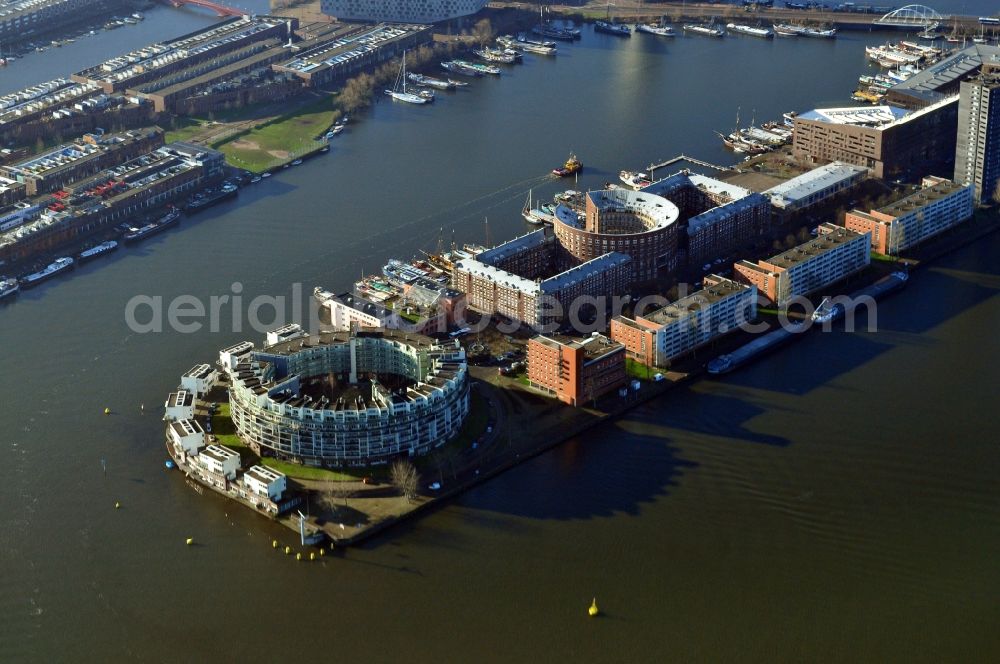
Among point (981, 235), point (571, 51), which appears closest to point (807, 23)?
point (571, 51)

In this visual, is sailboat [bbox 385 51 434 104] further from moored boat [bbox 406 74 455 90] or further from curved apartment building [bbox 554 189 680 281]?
curved apartment building [bbox 554 189 680 281]

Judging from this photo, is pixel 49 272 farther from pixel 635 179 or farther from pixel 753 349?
pixel 753 349

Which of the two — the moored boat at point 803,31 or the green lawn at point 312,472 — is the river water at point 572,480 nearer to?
the green lawn at point 312,472

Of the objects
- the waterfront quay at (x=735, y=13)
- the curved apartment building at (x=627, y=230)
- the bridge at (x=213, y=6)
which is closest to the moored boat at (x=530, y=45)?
the waterfront quay at (x=735, y=13)

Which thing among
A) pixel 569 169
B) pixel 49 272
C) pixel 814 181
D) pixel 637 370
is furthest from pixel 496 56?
pixel 637 370

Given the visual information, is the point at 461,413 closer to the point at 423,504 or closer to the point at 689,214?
the point at 423,504
